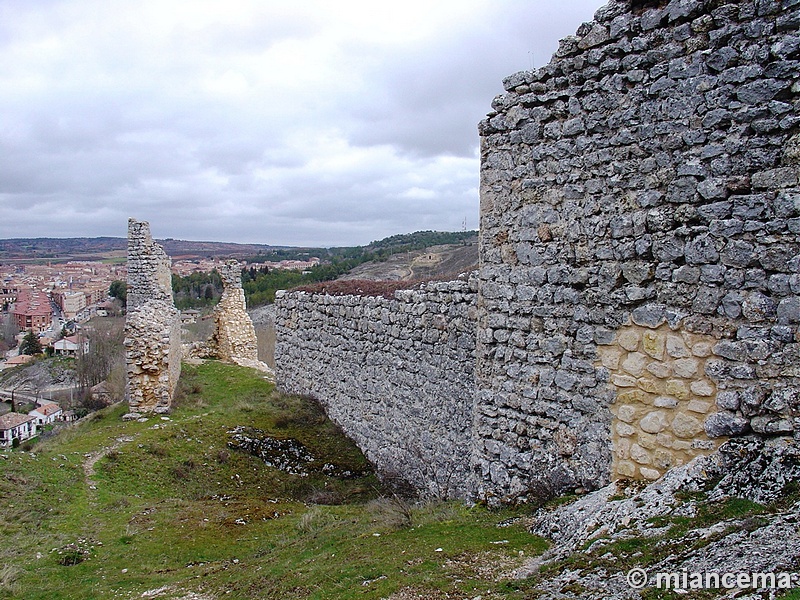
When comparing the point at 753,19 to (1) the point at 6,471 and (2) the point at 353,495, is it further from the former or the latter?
(1) the point at 6,471

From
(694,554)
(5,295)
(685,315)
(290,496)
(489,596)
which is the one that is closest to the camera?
(694,554)

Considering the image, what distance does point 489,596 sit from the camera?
13.1 feet

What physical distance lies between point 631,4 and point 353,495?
26.3ft

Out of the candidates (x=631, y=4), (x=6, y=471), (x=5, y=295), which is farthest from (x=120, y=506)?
(x=5, y=295)

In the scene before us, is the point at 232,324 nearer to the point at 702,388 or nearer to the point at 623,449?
the point at 623,449

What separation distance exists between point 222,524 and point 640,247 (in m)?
6.63

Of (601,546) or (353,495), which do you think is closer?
(601,546)

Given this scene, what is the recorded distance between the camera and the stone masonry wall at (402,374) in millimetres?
8977

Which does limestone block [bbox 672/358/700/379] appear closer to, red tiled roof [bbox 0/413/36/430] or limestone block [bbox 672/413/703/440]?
limestone block [bbox 672/413/703/440]

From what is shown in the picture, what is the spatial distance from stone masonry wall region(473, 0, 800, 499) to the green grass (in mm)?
1188

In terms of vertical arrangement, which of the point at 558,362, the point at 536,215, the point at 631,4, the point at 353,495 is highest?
the point at 631,4

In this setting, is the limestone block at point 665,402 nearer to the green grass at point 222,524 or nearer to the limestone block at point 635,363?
the limestone block at point 635,363

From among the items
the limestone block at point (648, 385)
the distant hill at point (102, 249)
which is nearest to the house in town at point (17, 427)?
the limestone block at point (648, 385)

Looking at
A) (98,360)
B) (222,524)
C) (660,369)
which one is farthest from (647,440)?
(98,360)
